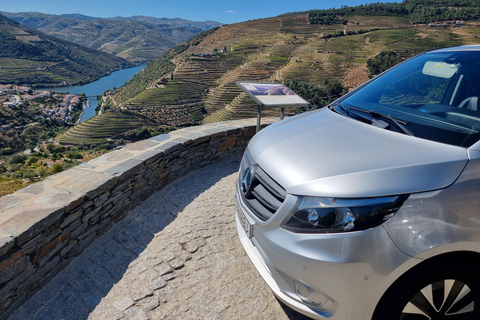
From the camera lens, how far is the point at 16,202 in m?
2.58

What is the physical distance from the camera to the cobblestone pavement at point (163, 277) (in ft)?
7.16

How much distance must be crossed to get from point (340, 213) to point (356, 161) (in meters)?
0.34

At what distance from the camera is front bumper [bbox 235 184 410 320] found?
1345 mm

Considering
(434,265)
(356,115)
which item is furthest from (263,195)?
(356,115)

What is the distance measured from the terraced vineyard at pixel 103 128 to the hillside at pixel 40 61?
76612 millimetres

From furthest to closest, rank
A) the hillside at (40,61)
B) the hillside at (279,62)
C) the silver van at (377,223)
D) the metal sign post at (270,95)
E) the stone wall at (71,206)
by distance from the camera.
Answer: the hillside at (40,61) < the hillside at (279,62) < the metal sign post at (270,95) < the stone wall at (71,206) < the silver van at (377,223)

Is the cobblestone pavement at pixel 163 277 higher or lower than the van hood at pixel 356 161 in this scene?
lower

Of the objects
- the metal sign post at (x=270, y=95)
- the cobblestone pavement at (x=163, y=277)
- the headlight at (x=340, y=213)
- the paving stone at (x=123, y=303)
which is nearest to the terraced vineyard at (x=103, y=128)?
the metal sign post at (x=270, y=95)

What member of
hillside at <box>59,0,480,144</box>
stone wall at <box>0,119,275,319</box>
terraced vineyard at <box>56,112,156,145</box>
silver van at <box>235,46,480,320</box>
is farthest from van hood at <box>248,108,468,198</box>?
terraced vineyard at <box>56,112,156,145</box>

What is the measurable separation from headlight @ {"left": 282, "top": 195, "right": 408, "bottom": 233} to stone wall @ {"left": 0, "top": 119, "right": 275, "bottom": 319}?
1.98m

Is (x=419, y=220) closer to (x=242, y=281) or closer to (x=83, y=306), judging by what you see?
(x=242, y=281)

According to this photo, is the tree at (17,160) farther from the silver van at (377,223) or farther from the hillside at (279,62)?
the silver van at (377,223)

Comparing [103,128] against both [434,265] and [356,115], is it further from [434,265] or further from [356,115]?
[434,265]

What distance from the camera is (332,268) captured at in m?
1.40
